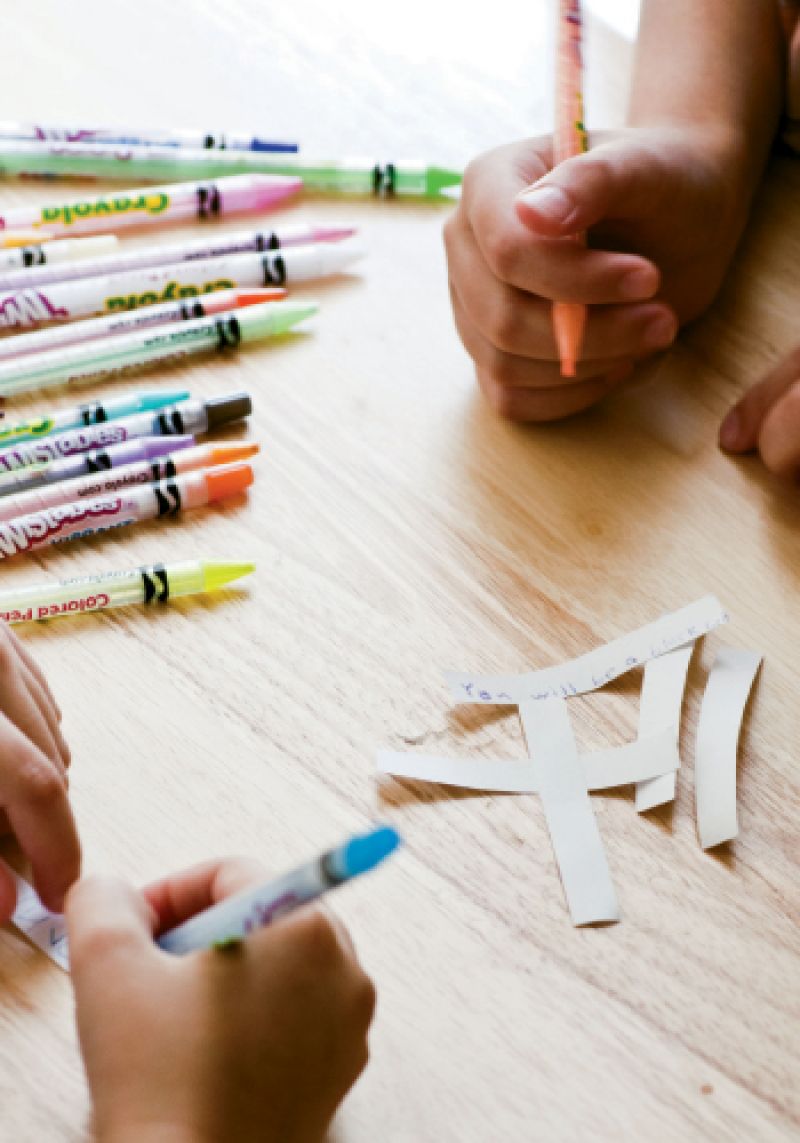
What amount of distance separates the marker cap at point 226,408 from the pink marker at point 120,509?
44 millimetres

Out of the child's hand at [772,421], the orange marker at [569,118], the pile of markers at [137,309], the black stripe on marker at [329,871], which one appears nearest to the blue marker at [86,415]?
the pile of markers at [137,309]

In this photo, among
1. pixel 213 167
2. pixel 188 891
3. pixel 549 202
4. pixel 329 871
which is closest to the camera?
pixel 329 871

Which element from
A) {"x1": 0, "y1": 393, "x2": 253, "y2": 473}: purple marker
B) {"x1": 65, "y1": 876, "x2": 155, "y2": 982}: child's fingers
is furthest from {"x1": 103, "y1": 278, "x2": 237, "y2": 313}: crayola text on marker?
{"x1": 65, "y1": 876, "x2": 155, "y2": 982}: child's fingers

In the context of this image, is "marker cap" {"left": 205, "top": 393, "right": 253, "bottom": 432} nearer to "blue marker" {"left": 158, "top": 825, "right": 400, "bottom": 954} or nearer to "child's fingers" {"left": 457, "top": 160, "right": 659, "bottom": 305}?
"child's fingers" {"left": 457, "top": 160, "right": 659, "bottom": 305}

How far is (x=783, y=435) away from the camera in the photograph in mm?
720

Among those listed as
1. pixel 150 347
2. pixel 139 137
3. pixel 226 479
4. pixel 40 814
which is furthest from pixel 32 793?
pixel 139 137

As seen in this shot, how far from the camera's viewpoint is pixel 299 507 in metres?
0.71

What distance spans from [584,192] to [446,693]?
28 cm

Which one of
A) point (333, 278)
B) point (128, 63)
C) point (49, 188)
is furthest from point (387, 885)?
point (128, 63)

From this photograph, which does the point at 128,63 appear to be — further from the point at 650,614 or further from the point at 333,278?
the point at 650,614

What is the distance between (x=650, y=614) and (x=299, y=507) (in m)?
0.20

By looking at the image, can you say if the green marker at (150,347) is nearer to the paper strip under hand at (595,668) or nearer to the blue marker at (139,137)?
the blue marker at (139,137)

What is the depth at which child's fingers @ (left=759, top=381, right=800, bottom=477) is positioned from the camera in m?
0.71

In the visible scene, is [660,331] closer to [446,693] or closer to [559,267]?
[559,267]
